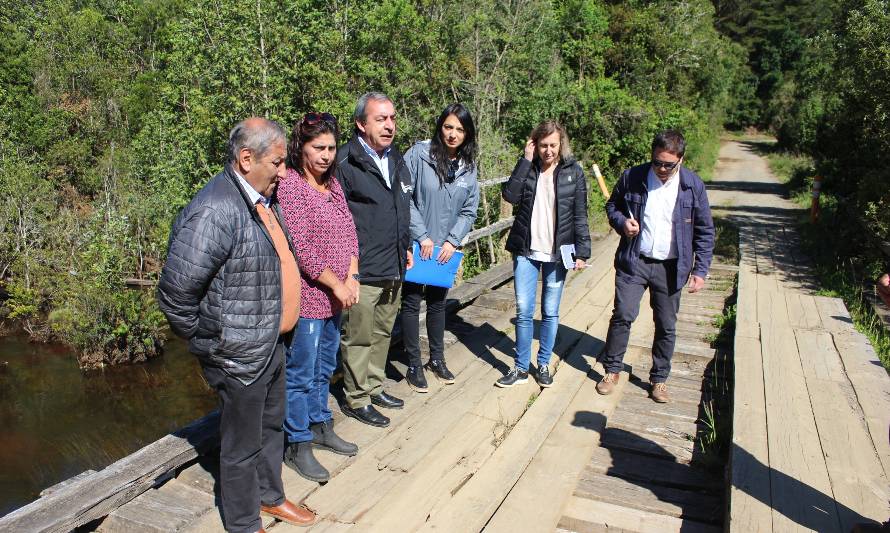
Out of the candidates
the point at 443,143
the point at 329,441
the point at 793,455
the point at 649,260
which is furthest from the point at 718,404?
the point at 329,441

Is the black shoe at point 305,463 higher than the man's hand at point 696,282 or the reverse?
the reverse

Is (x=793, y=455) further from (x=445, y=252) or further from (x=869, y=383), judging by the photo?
(x=445, y=252)

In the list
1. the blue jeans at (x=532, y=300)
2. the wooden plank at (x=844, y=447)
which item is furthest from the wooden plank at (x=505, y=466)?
the wooden plank at (x=844, y=447)

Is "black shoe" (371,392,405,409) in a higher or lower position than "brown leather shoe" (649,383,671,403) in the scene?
higher

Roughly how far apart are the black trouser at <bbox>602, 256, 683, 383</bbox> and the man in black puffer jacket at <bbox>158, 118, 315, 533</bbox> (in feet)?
7.53

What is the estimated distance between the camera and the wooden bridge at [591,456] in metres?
2.82

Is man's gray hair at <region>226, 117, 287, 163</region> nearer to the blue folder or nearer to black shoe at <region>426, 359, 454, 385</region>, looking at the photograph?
the blue folder

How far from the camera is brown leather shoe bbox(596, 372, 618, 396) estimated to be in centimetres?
434

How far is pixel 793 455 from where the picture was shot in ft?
10.4

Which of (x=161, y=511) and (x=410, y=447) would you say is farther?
(x=410, y=447)

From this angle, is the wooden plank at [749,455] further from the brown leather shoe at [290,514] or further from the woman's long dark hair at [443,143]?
the woman's long dark hair at [443,143]

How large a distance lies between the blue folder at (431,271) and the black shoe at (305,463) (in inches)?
47.7

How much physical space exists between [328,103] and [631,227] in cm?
1053

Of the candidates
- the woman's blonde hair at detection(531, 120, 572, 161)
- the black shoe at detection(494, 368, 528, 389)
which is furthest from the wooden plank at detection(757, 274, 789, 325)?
the woman's blonde hair at detection(531, 120, 572, 161)
